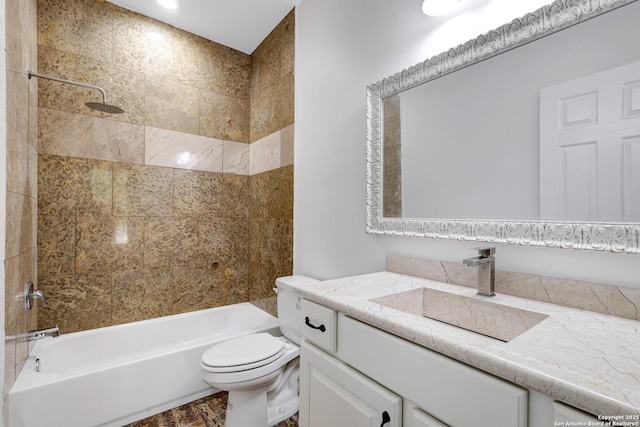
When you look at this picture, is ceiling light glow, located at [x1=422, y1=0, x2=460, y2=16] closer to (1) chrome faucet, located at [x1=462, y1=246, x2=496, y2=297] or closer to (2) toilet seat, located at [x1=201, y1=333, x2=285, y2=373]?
(1) chrome faucet, located at [x1=462, y1=246, x2=496, y2=297]

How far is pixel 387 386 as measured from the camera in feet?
2.55

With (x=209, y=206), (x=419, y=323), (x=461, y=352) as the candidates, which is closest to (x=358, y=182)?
(x=419, y=323)

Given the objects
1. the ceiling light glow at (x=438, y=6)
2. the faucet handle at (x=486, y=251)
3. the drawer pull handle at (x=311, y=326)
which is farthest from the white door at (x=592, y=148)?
the drawer pull handle at (x=311, y=326)

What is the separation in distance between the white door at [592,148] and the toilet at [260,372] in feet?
4.61

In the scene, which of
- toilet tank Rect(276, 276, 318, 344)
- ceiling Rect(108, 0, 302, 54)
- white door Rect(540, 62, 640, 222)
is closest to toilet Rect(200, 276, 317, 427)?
toilet tank Rect(276, 276, 318, 344)

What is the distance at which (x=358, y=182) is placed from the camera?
5.46ft

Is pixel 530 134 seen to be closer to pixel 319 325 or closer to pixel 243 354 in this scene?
pixel 319 325

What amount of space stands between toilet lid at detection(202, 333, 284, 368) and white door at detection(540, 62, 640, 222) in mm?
1441

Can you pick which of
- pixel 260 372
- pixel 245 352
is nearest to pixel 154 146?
pixel 245 352

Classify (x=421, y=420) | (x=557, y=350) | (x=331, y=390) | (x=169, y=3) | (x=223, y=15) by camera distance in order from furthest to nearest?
(x=223, y=15) < (x=169, y=3) < (x=331, y=390) < (x=421, y=420) < (x=557, y=350)

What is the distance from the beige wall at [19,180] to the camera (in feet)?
4.24

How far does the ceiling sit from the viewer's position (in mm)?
2172

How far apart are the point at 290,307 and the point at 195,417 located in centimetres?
86

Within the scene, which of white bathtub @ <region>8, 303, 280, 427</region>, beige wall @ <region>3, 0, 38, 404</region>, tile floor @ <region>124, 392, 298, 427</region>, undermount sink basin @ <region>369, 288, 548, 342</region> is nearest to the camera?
undermount sink basin @ <region>369, 288, 548, 342</region>
